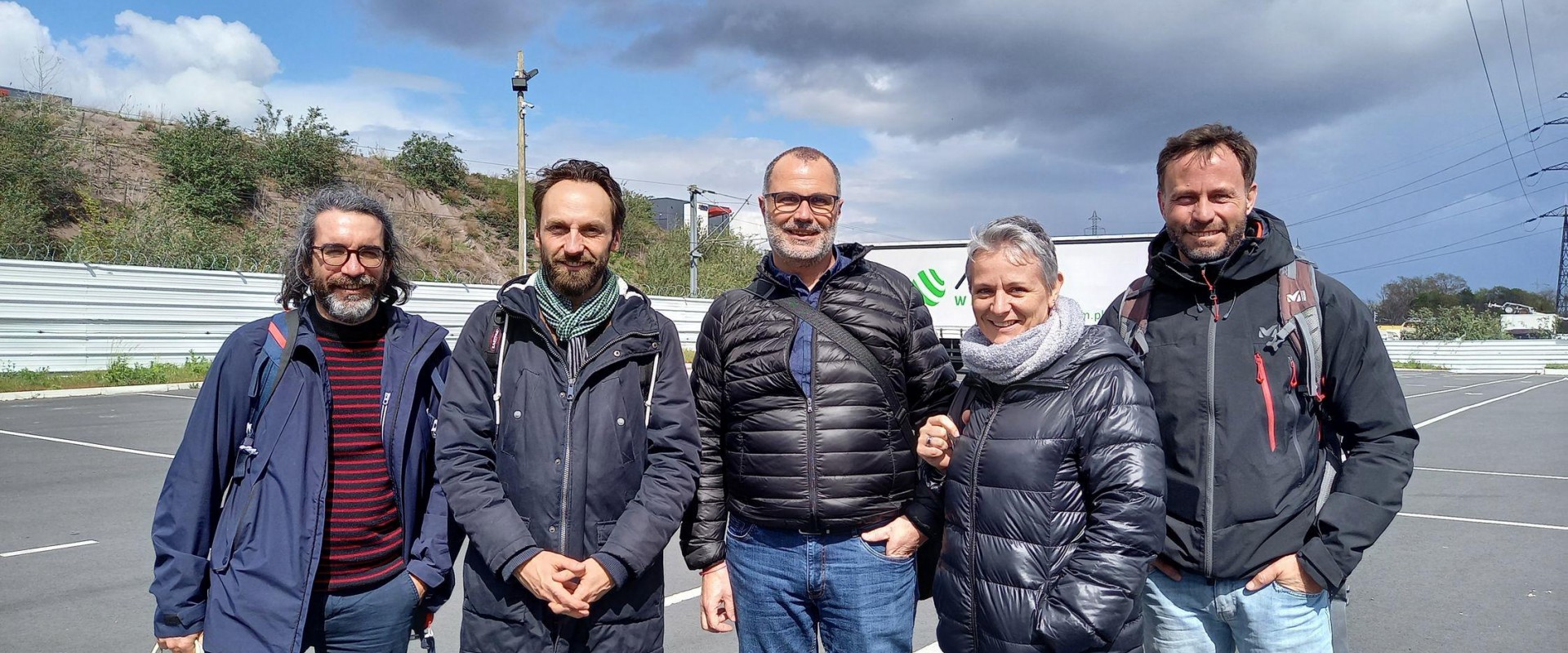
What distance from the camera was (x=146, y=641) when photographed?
448 cm

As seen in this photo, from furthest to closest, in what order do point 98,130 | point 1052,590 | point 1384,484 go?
point 98,130, point 1384,484, point 1052,590

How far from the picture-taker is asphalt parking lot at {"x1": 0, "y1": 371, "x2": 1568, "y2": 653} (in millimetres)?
4785

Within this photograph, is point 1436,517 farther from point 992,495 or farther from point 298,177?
point 298,177

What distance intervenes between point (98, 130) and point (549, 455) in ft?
139

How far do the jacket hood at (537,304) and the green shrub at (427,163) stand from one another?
47.0m

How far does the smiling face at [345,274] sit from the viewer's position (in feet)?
9.09

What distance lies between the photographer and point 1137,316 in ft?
9.31

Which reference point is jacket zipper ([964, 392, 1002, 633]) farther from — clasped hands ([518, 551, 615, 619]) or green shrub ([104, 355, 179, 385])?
green shrub ([104, 355, 179, 385])

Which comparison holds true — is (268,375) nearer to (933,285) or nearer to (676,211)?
(933,285)

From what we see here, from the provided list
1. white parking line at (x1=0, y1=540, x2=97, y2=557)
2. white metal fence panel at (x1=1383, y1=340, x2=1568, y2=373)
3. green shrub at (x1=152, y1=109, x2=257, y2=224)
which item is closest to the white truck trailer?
white parking line at (x1=0, y1=540, x2=97, y2=557)

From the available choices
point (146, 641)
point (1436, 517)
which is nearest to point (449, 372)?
point (146, 641)

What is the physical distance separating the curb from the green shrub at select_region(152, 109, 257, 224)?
1752 cm

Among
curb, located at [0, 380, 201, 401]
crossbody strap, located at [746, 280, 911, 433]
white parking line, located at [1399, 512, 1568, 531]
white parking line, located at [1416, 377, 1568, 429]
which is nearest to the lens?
crossbody strap, located at [746, 280, 911, 433]

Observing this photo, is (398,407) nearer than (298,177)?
Yes
